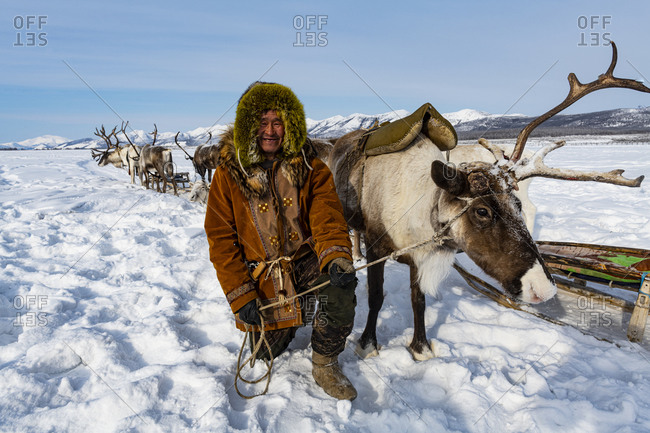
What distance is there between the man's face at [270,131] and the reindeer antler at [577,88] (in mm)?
1650

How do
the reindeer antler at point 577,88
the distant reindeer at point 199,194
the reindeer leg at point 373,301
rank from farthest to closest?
the distant reindeer at point 199,194 → the reindeer leg at point 373,301 → the reindeer antler at point 577,88

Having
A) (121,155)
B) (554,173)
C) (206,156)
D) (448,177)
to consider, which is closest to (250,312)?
(448,177)

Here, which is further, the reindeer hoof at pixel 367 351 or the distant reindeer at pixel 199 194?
the distant reindeer at pixel 199 194

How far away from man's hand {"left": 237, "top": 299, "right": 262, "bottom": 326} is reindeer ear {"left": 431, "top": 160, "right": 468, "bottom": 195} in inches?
55.8

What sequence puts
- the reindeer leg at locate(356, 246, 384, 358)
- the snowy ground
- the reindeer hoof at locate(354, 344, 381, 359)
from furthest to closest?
the reindeer leg at locate(356, 246, 384, 358) → the reindeer hoof at locate(354, 344, 381, 359) → the snowy ground

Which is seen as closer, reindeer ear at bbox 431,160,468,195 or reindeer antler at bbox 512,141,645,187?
reindeer antler at bbox 512,141,645,187

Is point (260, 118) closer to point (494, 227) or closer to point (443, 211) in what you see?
point (443, 211)

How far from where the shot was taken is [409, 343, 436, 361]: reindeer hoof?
2682 millimetres

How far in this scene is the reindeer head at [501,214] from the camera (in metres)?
2.08

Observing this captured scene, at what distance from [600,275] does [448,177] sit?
199 centimetres

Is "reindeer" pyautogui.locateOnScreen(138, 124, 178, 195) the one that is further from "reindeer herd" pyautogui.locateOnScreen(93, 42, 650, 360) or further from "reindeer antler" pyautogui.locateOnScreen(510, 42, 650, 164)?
"reindeer antler" pyautogui.locateOnScreen(510, 42, 650, 164)

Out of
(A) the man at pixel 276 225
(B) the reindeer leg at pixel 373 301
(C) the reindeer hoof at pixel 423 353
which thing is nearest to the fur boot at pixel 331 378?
(A) the man at pixel 276 225

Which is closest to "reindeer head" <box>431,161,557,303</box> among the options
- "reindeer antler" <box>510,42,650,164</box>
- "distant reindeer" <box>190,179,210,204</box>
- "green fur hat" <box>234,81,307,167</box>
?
"reindeer antler" <box>510,42,650,164</box>

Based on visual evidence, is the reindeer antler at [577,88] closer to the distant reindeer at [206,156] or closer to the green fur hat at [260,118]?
the green fur hat at [260,118]
